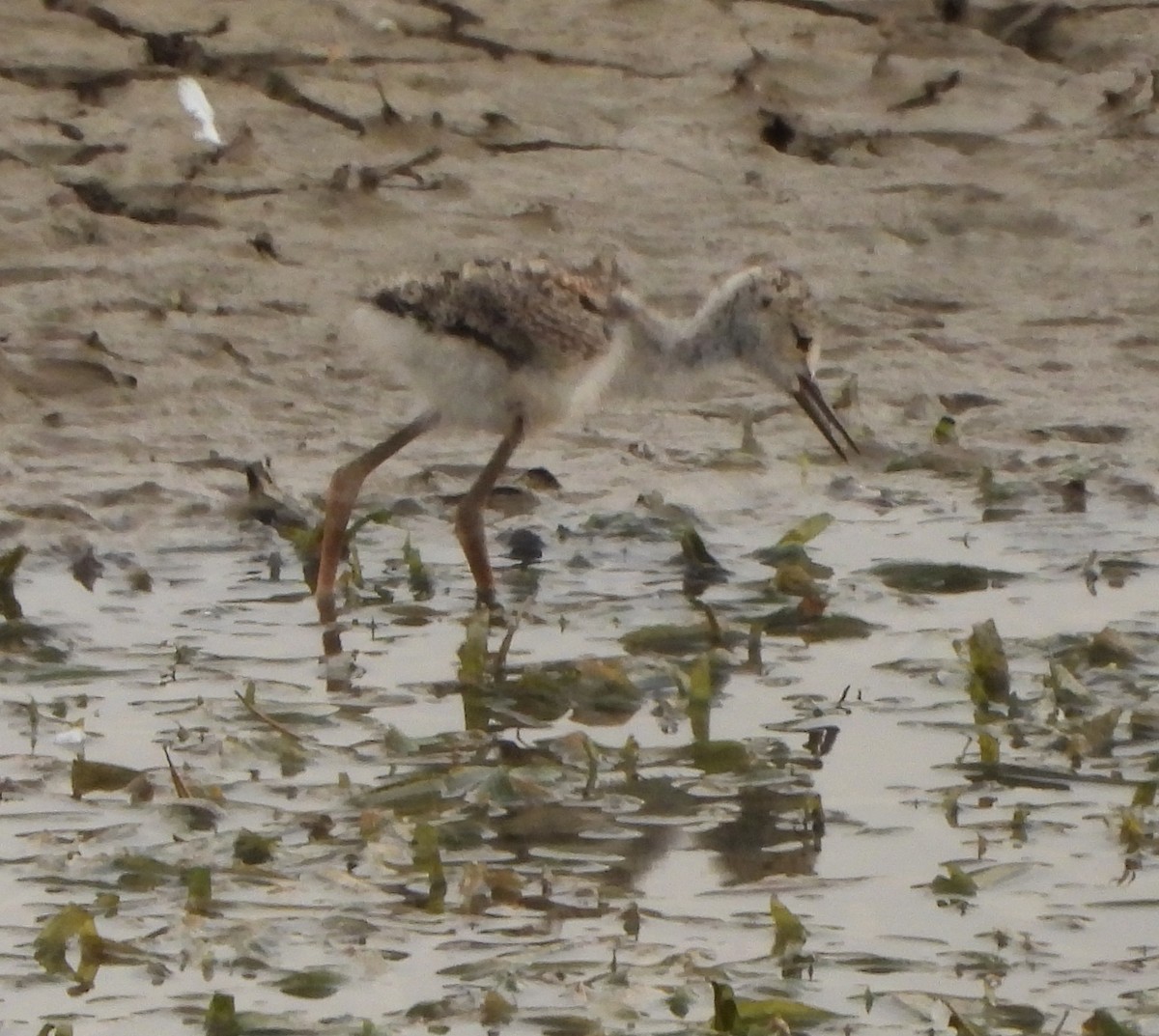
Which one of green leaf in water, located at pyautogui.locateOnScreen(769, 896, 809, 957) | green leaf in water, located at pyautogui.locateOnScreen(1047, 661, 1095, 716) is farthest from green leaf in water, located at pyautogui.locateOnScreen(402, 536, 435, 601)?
green leaf in water, located at pyautogui.locateOnScreen(769, 896, 809, 957)

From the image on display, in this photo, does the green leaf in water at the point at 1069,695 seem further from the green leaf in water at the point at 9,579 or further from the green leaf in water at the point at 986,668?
the green leaf in water at the point at 9,579

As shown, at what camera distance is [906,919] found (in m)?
3.86

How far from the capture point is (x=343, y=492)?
5543 millimetres

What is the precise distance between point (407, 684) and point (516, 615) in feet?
1.41

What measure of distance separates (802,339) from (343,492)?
44.2 inches

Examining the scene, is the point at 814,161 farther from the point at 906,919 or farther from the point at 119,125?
the point at 906,919

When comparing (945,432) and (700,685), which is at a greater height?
(945,432)

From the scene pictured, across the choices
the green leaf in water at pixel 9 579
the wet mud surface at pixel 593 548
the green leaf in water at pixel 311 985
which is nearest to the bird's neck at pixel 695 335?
the wet mud surface at pixel 593 548

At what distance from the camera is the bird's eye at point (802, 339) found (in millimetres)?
5984

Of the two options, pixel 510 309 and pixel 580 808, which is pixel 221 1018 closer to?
pixel 580 808

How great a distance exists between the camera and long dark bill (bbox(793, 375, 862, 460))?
607 cm

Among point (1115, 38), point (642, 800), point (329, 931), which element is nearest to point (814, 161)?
point (1115, 38)

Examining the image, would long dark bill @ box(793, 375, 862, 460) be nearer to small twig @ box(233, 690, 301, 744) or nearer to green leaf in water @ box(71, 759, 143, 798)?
small twig @ box(233, 690, 301, 744)

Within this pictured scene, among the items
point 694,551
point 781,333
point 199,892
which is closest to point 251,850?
point 199,892
